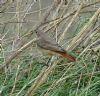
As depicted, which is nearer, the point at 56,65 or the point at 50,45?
the point at 50,45

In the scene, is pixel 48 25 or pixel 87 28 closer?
pixel 87 28

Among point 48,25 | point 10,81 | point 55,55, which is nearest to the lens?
point 55,55

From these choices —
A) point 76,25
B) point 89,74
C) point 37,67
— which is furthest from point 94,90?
point 76,25

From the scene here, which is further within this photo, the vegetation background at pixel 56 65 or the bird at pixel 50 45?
the vegetation background at pixel 56 65

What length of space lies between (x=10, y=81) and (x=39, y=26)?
0.67 meters

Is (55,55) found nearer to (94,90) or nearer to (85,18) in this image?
(94,90)

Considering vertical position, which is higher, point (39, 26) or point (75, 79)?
point (39, 26)

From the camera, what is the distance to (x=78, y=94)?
11.7ft

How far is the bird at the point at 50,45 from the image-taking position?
10.0 ft

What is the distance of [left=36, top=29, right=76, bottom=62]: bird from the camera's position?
120 inches

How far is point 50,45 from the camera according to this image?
3.11 meters

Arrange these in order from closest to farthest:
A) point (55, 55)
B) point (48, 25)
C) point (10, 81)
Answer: point (55, 55) < point (48, 25) < point (10, 81)

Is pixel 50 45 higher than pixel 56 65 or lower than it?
higher

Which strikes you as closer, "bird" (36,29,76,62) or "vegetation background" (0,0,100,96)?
"bird" (36,29,76,62)
